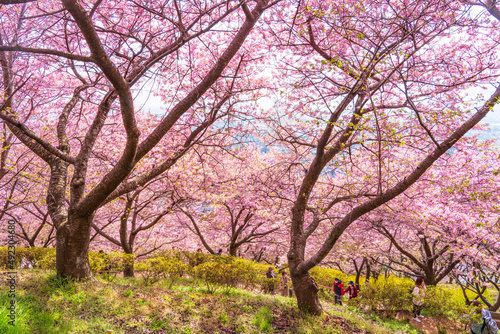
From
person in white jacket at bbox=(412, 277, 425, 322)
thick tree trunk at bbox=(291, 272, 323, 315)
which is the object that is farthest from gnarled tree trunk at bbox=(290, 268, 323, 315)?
person in white jacket at bbox=(412, 277, 425, 322)

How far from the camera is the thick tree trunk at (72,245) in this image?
5.35 meters

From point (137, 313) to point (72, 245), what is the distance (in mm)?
1892

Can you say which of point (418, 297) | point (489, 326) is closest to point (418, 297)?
point (418, 297)

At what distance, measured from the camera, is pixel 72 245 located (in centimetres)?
536

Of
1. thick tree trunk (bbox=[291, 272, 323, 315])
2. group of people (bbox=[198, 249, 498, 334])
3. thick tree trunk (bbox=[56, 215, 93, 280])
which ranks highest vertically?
thick tree trunk (bbox=[56, 215, 93, 280])

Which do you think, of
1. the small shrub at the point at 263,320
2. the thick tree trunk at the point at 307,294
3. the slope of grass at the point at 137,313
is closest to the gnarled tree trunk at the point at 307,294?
the thick tree trunk at the point at 307,294

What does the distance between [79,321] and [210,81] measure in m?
4.26

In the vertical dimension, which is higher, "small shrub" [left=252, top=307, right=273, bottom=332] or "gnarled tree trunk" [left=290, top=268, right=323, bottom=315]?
"gnarled tree trunk" [left=290, top=268, right=323, bottom=315]

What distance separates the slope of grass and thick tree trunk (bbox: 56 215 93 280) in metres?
0.23

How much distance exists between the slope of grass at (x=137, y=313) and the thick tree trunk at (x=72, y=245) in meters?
0.23

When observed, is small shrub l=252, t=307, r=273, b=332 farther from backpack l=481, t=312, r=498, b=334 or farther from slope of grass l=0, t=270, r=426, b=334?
backpack l=481, t=312, r=498, b=334

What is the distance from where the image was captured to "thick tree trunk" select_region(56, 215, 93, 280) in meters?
5.35

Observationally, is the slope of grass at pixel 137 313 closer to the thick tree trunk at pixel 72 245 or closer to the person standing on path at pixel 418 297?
the thick tree trunk at pixel 72 245

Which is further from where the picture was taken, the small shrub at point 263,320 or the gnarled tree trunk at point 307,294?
the gnarled tree trunk at point 307,294
